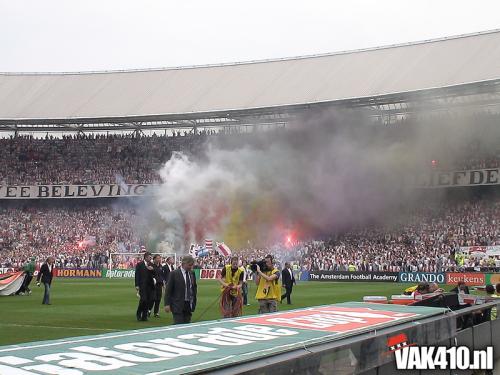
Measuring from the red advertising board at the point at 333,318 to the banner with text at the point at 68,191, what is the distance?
4840 centimetres

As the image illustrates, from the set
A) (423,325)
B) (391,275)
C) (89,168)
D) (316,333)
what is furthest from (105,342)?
(89,168)

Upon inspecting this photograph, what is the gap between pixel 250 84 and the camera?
53781 mm

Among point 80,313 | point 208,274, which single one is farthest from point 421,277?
point 80,313

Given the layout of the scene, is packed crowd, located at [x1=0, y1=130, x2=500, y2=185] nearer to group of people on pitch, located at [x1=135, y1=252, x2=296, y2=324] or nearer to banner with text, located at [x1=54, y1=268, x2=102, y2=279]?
banner with text, located at [x1=54, y1=268, x2=102, y2=279]

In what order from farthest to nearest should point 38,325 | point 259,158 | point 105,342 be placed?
point 259,158
point 38,325
point 105,342

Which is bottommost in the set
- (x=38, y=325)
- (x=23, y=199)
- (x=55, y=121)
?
(x=38, y=325)

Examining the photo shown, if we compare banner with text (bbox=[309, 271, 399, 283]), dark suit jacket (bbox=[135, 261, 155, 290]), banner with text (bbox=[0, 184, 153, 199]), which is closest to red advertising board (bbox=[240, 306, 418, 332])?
dark suit jacket (bbox=[135, 261, 155, 290])

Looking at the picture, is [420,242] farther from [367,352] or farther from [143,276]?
[367,352]

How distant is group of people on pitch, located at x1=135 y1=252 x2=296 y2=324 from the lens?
10086mm

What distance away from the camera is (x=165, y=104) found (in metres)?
53.4

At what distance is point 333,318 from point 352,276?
32613mm

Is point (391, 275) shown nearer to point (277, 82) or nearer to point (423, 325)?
point (277, 82)

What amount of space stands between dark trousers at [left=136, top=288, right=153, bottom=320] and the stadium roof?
31248mm

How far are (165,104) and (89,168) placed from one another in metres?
10.7
